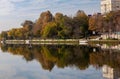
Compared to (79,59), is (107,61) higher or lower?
higher

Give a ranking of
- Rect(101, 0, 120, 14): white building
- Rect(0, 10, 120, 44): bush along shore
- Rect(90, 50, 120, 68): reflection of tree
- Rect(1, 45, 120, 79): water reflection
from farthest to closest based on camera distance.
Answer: Rect(101, 0, 120, 14): white building < Rect(0, 10, 120, 44): bush along shore < Rect(90, 50, 120, 68): reflection of tree < Rect(1, 45, 120, 79): water reflection

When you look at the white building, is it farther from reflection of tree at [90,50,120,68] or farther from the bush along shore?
reflection of tree at [90,50,120,68]

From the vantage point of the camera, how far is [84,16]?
81750 millimetres

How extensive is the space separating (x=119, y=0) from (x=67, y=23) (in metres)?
33.2

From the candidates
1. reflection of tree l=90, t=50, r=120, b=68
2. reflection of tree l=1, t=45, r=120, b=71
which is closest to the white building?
reflection of tree l=1, t=45, r=120, b=71

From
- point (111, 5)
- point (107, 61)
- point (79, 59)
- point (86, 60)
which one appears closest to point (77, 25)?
point (111, 5)

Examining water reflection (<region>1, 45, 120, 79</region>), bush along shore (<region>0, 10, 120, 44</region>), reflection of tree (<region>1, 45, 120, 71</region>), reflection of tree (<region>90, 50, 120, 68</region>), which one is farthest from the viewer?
bush along shore (<region>0, 10, 120, 44</region>)

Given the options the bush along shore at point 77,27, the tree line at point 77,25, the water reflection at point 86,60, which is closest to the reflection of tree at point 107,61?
the water reflection at point 86,60

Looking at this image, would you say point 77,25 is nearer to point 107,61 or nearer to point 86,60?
point 86,60

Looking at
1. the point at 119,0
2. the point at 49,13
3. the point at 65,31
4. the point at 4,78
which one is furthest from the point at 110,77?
the point at 119,0

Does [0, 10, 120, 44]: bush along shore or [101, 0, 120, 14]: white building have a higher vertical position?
[101, 0, 120, 14]: white building

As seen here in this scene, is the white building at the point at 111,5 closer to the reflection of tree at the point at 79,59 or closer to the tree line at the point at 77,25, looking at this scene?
the tree line at the point at 77,25

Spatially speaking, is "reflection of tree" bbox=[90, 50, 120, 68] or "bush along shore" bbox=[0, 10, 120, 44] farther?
"bush along shore" bbox=[0, 10, 120, 44]

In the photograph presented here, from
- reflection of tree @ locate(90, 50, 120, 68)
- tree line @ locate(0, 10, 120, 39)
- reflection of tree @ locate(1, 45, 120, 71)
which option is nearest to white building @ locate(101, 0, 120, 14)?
tree line @ locate(0, 10, 120, 39)
